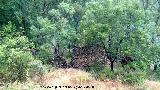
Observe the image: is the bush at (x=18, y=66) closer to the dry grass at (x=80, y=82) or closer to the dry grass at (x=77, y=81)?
the dry grass at (x=80, y=82)

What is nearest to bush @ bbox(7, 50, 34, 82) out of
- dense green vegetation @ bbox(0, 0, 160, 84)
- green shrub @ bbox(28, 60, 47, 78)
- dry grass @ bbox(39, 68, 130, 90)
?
dense green vegetation @ bbox(0, 0, 160, 84)

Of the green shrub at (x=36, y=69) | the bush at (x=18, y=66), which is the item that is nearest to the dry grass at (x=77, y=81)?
the green shrub at (x=36, y=69)

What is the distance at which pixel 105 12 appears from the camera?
2217 centimetres

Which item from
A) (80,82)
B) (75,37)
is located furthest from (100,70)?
(75,37)

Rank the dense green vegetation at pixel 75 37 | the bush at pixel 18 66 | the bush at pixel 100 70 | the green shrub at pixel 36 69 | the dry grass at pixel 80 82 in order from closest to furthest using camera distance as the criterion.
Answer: the bush at pixel 18 66
the green shrub at pixel 36 69
the dense green vegetation at pixel 75 37
the dry grass at pixel 80 82
the bush at pixel 100 70

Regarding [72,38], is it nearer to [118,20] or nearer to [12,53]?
[118,20]

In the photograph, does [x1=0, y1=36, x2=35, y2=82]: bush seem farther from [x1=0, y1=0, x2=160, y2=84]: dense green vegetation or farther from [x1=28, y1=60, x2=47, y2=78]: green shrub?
[x1=28, y1=60, x2=47, y2=78]: green shrub

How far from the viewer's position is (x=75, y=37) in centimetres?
2406

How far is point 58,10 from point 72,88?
638 cm

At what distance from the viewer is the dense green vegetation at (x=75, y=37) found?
19750 mm

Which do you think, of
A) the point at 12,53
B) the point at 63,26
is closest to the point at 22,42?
the point at 12,53

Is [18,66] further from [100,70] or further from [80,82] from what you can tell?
[100,70]

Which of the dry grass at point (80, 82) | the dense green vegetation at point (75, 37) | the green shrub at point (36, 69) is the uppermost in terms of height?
the dense green vegetation at point (75, 37)

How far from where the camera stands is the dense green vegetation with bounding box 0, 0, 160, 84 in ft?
64.8
